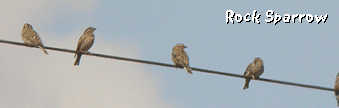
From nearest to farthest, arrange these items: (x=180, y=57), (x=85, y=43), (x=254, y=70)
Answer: (x=180, y=57), (x=85, y=43), (x=254, y=70)

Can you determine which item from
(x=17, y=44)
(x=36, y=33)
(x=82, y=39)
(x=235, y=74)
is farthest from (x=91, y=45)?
(x=235, y=74)

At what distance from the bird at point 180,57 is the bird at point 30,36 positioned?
3.70 meters

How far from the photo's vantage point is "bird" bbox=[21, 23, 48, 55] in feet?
44.4

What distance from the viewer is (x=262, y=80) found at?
11.5 metres

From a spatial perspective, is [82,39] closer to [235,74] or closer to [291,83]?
[235,74]

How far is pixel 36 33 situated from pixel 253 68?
21.1ft

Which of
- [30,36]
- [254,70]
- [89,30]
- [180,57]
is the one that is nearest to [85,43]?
[89,30]

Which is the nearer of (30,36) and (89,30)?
(30,36)

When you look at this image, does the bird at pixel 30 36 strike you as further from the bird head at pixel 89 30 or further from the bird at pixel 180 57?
the bird at pixel 180 57

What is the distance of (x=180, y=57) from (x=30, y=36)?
4.27 meters

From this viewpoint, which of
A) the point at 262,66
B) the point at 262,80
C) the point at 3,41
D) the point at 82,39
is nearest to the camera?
the point at 3,41

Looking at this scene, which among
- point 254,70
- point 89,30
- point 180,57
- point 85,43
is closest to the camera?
point 180,57

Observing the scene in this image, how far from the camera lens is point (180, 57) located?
1425cm

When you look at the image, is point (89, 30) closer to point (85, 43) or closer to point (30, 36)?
point (85, 43)
